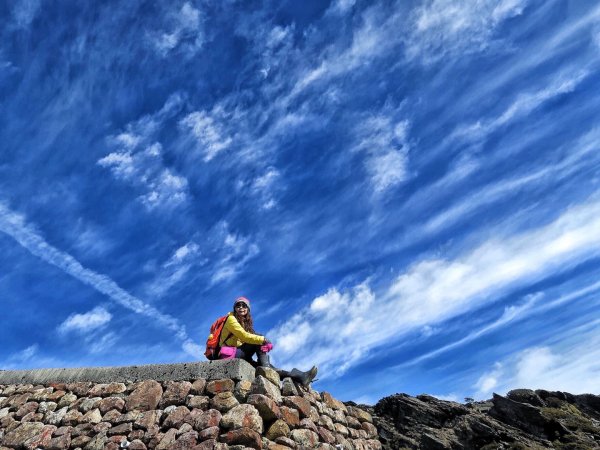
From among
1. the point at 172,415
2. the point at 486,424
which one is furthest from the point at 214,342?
the point at 486,424

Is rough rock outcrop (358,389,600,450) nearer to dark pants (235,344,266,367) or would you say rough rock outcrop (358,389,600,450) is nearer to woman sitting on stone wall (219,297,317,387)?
woman sitting on stone wall (219,297,317,387)

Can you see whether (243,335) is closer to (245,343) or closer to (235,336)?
(235,336)

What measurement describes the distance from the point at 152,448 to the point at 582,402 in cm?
1363

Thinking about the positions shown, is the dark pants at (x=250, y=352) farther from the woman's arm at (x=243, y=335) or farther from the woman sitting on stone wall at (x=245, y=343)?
the woman's arm at (x=243, y=335)

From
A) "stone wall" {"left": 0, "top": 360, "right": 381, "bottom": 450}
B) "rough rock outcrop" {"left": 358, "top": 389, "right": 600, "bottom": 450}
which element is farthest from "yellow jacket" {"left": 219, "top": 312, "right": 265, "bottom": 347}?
"rough rock outcrop" {"left": 358, "top": 389, "right": 600, "bottom": 450}

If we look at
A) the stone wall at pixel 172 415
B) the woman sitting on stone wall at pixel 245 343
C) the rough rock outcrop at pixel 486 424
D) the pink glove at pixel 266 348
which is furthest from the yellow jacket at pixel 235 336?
the rough rock outcrop at pixel 486 424

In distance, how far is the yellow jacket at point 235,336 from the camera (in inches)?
233

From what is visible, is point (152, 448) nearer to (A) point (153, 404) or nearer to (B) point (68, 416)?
(A) point (153, 404)

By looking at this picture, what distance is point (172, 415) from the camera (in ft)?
17.5

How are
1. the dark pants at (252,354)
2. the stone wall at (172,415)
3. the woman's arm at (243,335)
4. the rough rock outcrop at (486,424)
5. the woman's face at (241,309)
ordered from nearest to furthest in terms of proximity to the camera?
the stone wall at (172,415) → the woman's arm at (243,335) → the dark pants at (252,354) → the woman's face at (241,309) → the rough rock outcrop at (486,424)

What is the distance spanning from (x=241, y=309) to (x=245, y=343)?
55 cm

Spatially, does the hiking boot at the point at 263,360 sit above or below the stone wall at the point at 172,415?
above

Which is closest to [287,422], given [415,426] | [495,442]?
[415,426]

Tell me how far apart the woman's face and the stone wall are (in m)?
0.94
